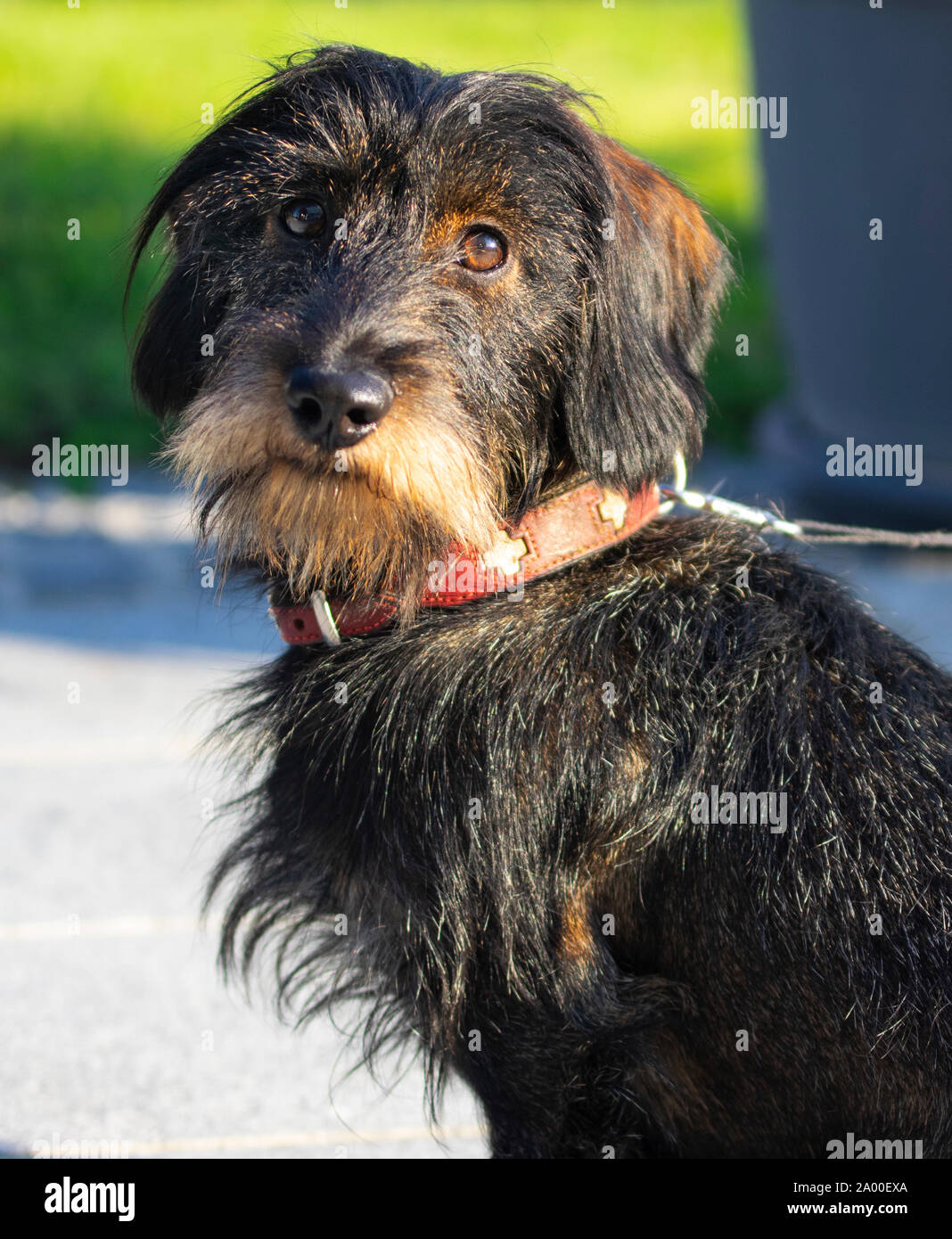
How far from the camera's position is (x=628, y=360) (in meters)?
2.38

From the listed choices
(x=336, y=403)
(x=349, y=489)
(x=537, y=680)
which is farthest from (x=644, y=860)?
(x=336, y=403)

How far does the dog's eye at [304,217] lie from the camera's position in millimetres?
2381

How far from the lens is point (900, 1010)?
7.00 ft

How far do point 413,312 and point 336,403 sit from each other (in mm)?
265

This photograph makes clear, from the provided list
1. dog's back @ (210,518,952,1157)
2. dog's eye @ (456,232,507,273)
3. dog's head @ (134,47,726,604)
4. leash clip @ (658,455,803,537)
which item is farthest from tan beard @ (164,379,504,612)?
leash clip @ (658,455,803,537)

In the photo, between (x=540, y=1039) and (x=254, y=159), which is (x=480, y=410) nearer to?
(x=254, y=159)

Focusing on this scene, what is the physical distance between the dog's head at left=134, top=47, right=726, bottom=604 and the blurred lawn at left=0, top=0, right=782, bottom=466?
3.59m

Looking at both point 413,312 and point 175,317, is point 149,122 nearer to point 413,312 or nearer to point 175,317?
point 175,317

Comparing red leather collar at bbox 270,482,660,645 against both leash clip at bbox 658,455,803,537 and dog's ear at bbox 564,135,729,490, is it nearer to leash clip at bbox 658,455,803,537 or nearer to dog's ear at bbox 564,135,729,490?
dog's ear at bbox 564,135,729,490

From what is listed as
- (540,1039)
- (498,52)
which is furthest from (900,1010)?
(498,52)

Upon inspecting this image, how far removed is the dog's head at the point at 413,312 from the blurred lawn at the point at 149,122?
3.59m

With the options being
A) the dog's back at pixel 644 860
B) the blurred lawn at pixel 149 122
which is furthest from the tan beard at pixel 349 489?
the blurred lawn at pixel 149 122

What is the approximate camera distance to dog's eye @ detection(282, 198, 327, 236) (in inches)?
93.7

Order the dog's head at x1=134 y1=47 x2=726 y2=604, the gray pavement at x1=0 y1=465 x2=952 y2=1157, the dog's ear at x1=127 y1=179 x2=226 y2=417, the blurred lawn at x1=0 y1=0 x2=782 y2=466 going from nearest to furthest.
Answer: the dog's head at x1=134 y1=47 x2=726 y2=604 → the dog's ear at x1=127 y1=179 x2=226 y2=417 → the gray pavement at x1=0 y1=465 x2=952 y2=1157 → the blurred lawn at x1=0 y1=0 x2=782 y2=466
